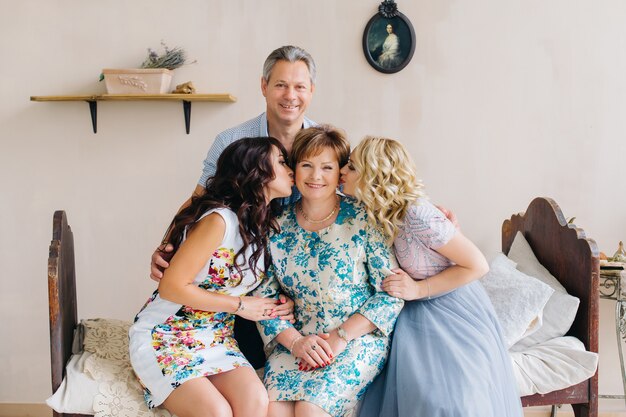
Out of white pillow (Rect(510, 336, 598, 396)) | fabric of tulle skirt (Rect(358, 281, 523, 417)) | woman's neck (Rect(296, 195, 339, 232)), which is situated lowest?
white pillow (Rect(510, 336, 598, 396))

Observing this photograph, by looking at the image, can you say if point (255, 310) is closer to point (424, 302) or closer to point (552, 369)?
point (424, 302)

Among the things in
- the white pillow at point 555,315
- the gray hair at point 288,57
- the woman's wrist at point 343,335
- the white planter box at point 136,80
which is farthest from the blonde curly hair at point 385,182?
the white planter box at point 136,80

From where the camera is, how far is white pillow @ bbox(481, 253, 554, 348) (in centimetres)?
229

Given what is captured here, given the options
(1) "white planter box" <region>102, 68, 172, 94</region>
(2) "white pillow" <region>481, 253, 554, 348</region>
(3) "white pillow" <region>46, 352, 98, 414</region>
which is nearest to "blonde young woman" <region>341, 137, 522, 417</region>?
(2) "white pillow" <region>481, 253, 554, 348</region>

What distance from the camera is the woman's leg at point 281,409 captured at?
72.5 inches

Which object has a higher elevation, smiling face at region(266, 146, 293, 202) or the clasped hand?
smiling face at region(266, 146, 293, 202)

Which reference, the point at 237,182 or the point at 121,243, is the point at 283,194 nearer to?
the point at 237,182

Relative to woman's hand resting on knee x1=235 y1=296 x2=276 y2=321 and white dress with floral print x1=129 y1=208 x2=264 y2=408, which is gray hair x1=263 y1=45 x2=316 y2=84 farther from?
woman's hand resting on knee x1=235 y1=296 x2=276 y2=321

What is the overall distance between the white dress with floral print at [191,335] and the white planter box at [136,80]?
4.07ft

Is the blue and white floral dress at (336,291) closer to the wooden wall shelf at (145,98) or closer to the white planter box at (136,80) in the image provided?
the wooden wall shelf at (145,98)

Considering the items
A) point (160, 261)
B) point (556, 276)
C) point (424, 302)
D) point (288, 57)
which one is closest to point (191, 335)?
point (160, 261)

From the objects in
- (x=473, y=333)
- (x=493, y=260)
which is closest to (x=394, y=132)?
(x=493, y=260)

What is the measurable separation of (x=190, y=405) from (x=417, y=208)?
0.88 meters

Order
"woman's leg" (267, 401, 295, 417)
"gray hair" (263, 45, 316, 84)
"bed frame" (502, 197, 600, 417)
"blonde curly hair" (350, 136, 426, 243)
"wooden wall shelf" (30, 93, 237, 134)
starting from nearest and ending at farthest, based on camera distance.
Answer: "woman's leg" (267, 401, 295, 417), "blonde curly hair" (350, 136, 426, 243), "bed frame" (502, 197, 600, 417), "gray hair" (263, 45, 316, 84), "wooden wall shelf" (30, 93, 237, 134)
